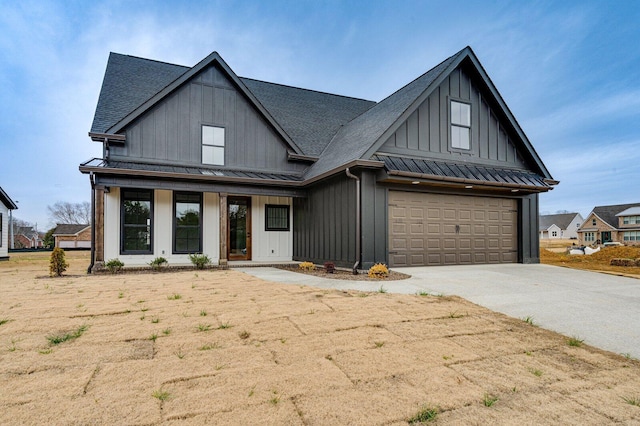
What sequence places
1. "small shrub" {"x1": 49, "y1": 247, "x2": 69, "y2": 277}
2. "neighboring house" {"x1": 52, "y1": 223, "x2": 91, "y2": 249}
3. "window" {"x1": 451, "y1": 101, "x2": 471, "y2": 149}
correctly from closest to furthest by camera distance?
"small shrub" {"x1": 49, "y1": 247, "x2": 69, "y2": 277} < "window" {"x1": 451, "y1": 101, "x2": 471, "y2": 149} < "neighboring house" {"x1": 52, "y1": 223, "x2": 91, "y2": 249}

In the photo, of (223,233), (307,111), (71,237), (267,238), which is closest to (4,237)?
(223,233)

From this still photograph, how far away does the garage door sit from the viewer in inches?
372

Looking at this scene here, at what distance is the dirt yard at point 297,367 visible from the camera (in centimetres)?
220

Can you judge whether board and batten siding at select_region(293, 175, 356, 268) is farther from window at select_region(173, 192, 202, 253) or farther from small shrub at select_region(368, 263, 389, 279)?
window at select_region(173, 192, 202, 253)

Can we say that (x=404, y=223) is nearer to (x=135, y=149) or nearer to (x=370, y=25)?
(x=135, y=149)

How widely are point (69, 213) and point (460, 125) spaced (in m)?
60.5

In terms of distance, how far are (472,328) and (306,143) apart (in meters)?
10.4

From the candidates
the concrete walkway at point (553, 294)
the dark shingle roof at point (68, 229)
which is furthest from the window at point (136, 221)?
the dark shingle roof at point (68, 229)

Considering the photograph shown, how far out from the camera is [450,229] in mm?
10133

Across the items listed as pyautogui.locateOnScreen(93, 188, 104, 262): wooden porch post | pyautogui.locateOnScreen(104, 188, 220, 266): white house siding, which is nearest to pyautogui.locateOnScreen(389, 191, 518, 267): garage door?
pyautogui.locateOnScreen(104, 188, 220, 266): white house siding

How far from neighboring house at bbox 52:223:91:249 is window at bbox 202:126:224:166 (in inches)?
1161

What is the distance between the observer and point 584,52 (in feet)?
86.1

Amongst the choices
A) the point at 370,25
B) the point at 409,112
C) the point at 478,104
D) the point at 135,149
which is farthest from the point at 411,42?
the point at 135,149

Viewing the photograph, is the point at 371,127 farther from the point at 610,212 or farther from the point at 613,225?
the point at 610,212
